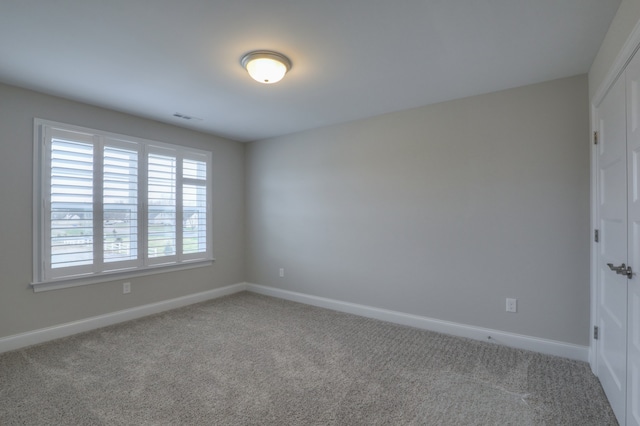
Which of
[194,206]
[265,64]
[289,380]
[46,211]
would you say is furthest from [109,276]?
[265,64]

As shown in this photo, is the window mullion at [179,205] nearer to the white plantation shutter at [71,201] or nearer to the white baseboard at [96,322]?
the white baseboard at [96,322]

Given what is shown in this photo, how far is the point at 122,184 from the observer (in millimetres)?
3609

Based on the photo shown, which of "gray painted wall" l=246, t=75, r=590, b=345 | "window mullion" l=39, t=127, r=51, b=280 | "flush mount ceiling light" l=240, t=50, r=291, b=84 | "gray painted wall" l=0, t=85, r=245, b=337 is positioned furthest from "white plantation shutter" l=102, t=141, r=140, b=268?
"flush mount ceiling light" l=240, t=50, r=291, b=84

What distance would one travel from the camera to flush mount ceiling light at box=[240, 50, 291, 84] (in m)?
2.31

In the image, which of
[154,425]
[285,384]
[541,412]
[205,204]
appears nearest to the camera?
[154,425]

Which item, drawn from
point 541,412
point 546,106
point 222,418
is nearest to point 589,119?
point 546,106

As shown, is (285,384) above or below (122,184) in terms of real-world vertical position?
below

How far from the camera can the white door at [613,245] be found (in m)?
1.82

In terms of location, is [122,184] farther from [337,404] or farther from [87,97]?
[337,404]

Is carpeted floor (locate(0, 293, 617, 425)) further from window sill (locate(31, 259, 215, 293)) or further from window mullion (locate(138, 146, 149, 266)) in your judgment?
window mullion (locate(138, 146, 149, 266))

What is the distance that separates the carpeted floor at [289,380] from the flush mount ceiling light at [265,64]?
2.36 meters

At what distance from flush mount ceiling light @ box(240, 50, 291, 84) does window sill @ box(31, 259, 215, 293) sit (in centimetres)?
281

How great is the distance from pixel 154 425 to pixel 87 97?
10.3 ft

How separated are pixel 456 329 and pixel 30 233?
4338 mm
